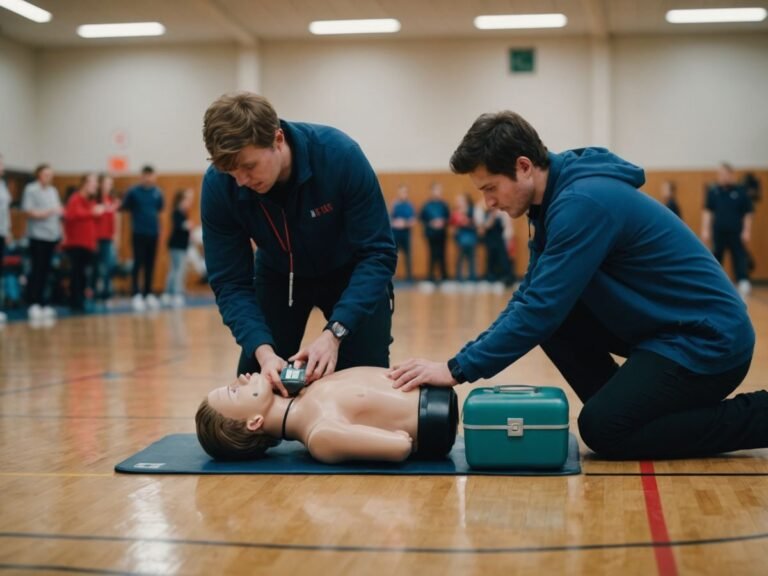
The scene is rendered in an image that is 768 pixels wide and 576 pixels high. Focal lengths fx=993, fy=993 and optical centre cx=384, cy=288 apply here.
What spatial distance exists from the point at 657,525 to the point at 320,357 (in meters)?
1.25

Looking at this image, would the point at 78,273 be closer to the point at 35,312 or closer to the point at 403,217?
the point at 35,312

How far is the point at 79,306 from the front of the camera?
37.8 feet

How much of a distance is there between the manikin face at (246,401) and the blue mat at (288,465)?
16 centimetres

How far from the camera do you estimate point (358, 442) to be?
3.03 meters

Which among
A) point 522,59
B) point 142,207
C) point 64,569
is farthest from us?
point 522,59

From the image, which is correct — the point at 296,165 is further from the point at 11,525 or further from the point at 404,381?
Answer: the point at 11,525

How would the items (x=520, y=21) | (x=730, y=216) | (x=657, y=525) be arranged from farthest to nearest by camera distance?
(x=520, y=21)
(x=730, y=216)
(x=657, y=525)

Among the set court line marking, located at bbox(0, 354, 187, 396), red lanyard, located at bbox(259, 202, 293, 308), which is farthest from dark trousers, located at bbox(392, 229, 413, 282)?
red lanyard, located at bbox(259, 202, 293, 308)

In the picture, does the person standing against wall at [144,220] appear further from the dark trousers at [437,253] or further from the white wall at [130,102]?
the white wall at [130,102]

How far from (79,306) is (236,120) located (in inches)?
361

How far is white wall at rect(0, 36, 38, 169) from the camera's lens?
1700 cm

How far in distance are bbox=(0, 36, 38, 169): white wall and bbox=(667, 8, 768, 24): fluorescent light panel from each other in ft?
36.4

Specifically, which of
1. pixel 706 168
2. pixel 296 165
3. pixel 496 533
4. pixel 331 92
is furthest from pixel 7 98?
pixel 496 533

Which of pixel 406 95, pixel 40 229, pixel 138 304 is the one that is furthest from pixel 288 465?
pixel 406 95
